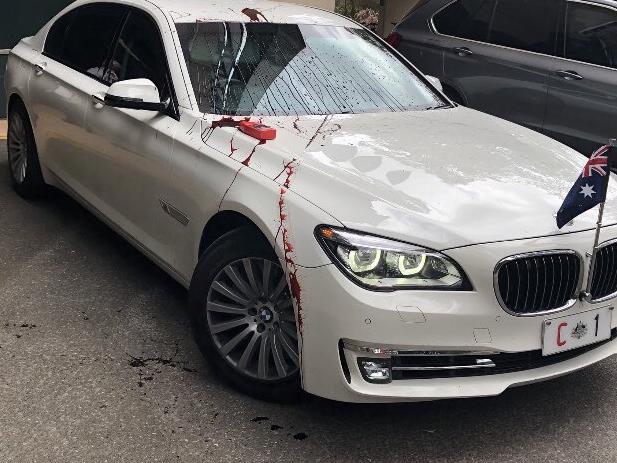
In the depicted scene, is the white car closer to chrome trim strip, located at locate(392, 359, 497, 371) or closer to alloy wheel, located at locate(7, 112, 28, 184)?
chrome trim strip, located at locate(392, 359, 497, 371)

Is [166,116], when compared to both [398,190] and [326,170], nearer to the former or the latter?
[326,170]

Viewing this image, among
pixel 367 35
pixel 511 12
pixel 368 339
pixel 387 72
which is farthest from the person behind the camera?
pixel 511 12

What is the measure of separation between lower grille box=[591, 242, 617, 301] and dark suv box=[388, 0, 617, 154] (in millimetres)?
3200

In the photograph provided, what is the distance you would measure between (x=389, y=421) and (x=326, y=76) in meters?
1.85

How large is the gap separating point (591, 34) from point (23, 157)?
4.32 metres

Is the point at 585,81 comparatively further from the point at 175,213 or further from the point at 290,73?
the point at 175,213

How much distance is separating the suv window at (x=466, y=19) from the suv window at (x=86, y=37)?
3.18m

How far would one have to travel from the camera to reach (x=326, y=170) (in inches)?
130

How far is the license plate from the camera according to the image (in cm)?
306

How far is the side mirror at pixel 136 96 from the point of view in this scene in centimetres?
396

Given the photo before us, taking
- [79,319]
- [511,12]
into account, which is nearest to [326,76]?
[79,319]

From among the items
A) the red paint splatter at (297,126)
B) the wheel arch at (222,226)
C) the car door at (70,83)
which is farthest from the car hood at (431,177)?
the car door at (70,83)

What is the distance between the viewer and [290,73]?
13.9 feet

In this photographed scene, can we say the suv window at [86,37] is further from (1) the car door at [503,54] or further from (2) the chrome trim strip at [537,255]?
(1) the car door at [503,54]
